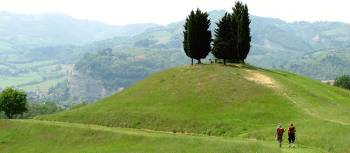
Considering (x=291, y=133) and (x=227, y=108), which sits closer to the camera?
(x=291, y=133)

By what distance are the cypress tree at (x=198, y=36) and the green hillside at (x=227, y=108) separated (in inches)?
233

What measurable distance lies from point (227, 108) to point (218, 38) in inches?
1365

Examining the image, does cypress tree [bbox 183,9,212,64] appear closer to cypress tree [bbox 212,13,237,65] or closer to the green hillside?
cypress tree [bbox 212,13,237,65]

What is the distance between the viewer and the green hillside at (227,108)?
67.8 m

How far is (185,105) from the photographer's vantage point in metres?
89.3

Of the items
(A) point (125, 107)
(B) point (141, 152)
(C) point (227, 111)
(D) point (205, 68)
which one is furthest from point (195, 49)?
(B) point (141, 152)

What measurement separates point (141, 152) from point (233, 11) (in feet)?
237

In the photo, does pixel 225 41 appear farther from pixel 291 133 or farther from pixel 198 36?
pixel 291 133

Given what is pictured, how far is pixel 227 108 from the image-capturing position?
276 ft

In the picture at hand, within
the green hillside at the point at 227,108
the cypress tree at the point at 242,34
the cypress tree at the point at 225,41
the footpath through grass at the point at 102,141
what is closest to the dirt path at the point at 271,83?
the green hillside at the point at 227,108

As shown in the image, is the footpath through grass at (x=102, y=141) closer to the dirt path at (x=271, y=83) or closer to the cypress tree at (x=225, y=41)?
the dirt path at (x=271, y=83)

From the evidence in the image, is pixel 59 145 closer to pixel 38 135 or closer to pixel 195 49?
pixel 38 135

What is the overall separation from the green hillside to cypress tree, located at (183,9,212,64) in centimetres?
592

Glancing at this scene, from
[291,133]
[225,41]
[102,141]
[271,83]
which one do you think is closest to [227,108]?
[271,83]
